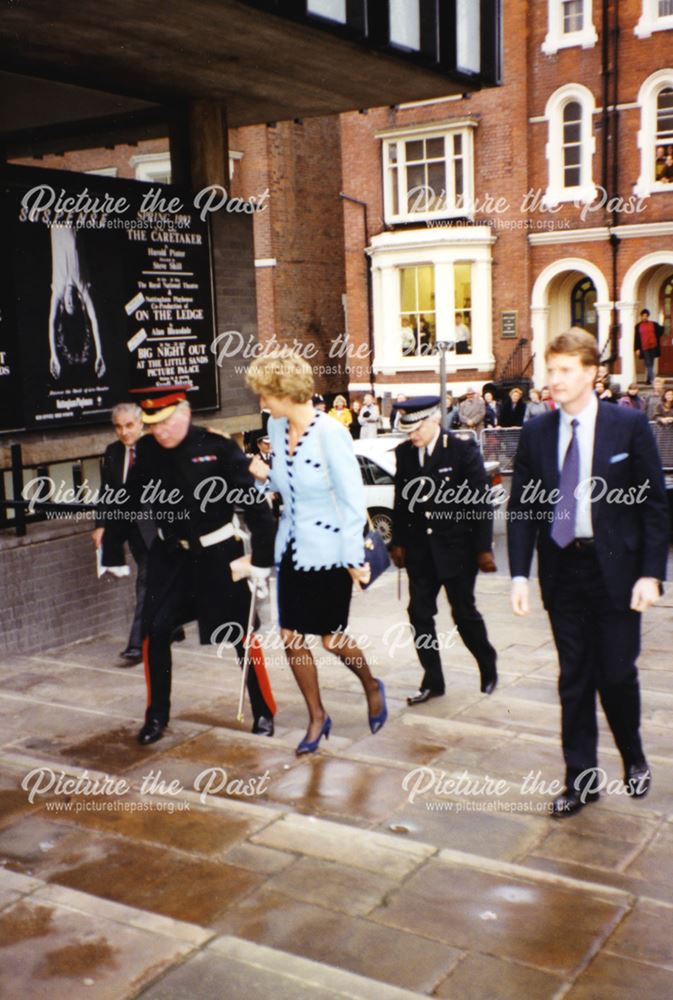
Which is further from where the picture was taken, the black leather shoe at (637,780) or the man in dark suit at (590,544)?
the black leather shoe at (637,780)

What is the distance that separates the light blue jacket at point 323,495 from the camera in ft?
17.3

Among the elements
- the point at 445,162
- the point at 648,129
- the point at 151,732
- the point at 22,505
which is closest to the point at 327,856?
the point at 151,732

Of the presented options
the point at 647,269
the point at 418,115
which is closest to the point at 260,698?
the point at 647,269

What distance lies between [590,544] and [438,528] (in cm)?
193

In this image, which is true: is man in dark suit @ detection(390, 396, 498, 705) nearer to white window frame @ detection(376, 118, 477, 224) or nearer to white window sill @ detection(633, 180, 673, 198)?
white window sill @ detection(633, 180, 673, 198)

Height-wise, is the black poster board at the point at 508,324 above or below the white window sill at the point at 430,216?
below

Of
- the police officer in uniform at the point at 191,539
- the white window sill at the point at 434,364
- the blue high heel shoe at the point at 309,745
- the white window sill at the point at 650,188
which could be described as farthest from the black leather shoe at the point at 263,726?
the white window sill at the point at 650,188

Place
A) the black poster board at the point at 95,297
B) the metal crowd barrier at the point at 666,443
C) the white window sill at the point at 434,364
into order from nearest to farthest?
the black poster board at the point at 95,297
the metal crowd barrier at the point at 666,443
the white window sill at the point at 434,364

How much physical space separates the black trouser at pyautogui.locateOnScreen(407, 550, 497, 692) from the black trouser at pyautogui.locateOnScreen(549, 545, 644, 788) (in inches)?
70.6

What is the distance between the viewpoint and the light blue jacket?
207 inches

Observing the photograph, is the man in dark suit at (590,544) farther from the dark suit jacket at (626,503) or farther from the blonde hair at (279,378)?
the blonde hair at (279,378)

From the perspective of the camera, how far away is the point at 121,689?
6852mm

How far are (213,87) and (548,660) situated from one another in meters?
5.67

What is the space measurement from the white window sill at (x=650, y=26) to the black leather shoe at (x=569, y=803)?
2614 centimetres
